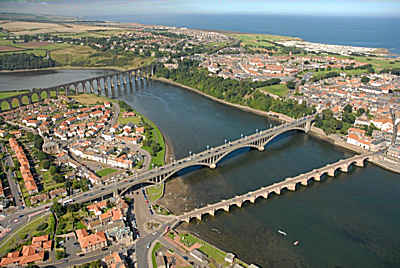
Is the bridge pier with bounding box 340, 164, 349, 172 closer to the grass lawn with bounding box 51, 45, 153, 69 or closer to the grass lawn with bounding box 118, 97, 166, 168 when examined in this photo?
the grass lawn with bounding box 118, 97, 166, 168

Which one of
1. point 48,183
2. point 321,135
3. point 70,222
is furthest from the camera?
point 321,135

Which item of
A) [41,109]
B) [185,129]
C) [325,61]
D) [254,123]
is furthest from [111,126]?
[325,61]

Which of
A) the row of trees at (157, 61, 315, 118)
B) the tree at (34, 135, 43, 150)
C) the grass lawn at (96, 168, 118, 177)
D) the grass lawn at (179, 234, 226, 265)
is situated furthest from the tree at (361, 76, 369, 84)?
the tree at (34, 135, 43, 150)

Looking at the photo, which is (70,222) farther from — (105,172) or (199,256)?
(199,256)

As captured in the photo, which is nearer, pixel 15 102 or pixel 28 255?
pixel 28 255

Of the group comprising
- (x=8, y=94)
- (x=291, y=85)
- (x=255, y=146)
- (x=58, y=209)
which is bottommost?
(x=58, y=209)

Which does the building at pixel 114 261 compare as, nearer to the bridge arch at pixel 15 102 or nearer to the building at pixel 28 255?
the building at pixel 28 255

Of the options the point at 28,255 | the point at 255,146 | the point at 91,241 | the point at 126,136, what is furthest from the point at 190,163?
the point at 28,255
